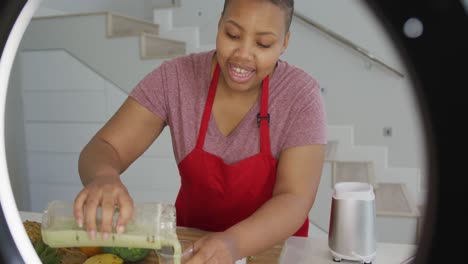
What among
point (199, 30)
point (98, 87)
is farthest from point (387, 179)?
point (98, 87)

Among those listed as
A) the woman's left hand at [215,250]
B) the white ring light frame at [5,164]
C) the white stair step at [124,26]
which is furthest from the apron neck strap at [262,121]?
the white stair step at [124,26]

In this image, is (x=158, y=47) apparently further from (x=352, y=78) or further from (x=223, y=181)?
(x=223, y=181)

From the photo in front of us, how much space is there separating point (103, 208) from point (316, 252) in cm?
42

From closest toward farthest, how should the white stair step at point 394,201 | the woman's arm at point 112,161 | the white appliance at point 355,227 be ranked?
the woman's arm at point 112,161 → the white appliance at point 355,227 → the white stair step at point 394,201

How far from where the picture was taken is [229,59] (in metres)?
0.67

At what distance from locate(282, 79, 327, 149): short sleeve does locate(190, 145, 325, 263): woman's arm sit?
0.04ft

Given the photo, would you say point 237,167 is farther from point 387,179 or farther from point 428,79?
point 387,179

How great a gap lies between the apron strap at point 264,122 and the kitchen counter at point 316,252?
0.16 metres

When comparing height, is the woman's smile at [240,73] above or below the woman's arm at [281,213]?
above

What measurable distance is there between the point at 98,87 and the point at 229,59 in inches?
61.9

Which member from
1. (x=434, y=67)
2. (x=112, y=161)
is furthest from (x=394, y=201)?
(x=434, y=67)

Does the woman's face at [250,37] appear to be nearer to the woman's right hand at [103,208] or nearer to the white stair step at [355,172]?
the woman's right hand at [103,208]

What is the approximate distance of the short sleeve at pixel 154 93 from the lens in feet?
2.59

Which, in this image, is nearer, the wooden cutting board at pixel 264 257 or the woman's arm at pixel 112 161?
the woman's arm at pixel 112 161
